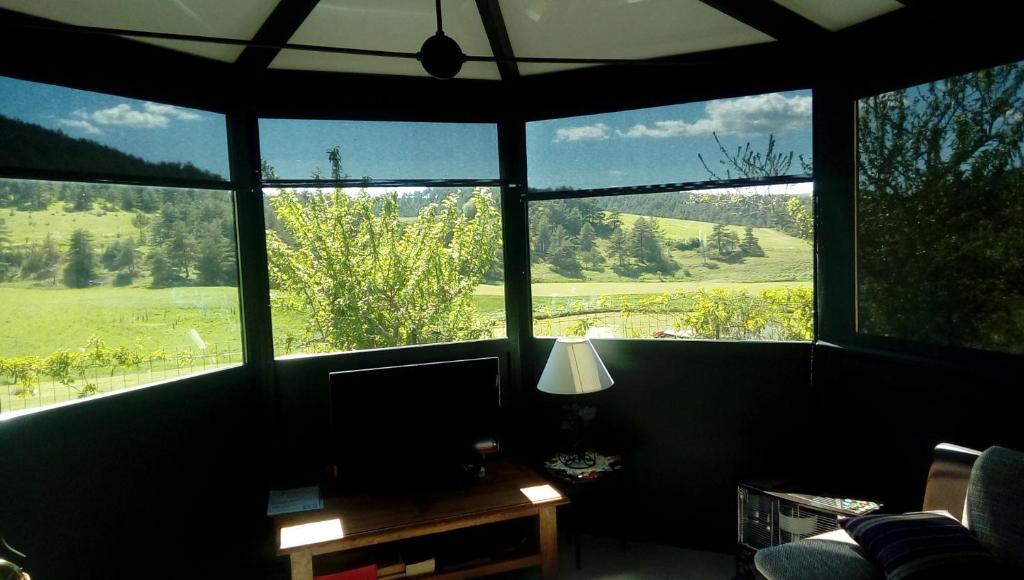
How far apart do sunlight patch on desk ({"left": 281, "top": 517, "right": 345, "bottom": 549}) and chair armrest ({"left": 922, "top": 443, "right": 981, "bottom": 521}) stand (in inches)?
102

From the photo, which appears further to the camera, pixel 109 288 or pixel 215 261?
pixel 215 261

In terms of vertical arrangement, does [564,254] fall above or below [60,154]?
below

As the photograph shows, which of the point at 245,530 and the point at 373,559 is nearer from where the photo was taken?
the point at 373,559

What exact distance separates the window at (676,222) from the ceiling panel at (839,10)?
1.32ft

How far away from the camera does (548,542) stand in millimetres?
3396

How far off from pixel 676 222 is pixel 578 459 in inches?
60.4

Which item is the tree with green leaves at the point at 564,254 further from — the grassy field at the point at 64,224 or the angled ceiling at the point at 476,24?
the grassy field at the point at 64,224

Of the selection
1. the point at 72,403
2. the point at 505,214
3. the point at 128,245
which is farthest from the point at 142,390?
the point at 505,214

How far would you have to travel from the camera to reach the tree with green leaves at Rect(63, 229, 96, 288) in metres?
2.97

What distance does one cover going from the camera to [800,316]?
3578mm

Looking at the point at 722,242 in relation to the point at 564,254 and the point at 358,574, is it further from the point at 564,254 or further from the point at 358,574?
the point at 358,574

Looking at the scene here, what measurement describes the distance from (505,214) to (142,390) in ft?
7.55

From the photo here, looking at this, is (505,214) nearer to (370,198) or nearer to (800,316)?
(370,198)

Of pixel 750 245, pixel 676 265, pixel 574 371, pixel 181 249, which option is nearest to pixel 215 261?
pixel 181 249
